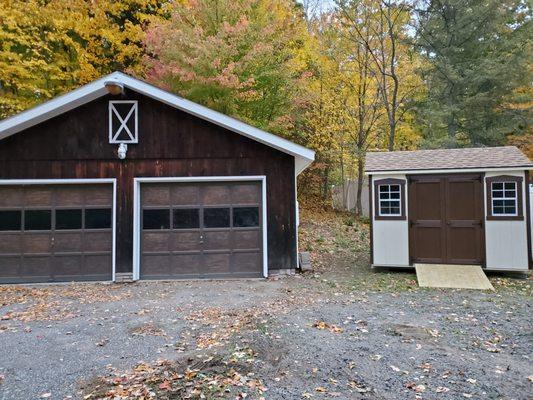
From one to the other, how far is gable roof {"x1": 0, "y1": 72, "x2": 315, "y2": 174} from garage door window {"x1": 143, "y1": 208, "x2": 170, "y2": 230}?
8.05 feet

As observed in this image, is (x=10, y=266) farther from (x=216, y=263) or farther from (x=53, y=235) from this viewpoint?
(x=216, y=263)

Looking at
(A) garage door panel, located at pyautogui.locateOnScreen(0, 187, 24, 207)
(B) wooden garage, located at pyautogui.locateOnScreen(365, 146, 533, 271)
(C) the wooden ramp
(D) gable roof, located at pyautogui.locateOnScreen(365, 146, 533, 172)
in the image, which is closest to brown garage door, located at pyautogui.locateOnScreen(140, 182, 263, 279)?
(A) garage door panel, located at pyautogui.locateOnScreen(0, 187, 24, 207)

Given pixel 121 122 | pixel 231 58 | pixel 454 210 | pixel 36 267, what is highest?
pixel 231 58

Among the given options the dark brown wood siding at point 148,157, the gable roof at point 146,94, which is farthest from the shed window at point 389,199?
the dark brown wood siding at point 148,157

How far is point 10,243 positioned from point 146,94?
184 inches

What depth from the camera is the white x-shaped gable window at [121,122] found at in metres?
8.93

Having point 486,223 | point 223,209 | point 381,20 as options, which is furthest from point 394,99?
point 223,209

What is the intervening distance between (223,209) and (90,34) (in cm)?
1018

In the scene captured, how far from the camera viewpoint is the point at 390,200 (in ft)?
30.9

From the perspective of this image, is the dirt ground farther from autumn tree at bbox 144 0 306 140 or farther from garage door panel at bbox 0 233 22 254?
autumn tree at bbox 144 0 306 140

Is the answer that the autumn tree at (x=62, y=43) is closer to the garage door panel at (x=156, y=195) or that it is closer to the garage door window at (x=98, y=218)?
the garage door window at (x=98, y=218)

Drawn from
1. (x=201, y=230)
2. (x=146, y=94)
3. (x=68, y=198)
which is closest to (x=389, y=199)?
(x=201, y=230)

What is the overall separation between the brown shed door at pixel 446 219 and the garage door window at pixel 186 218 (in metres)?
5.14

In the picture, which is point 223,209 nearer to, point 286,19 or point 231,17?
point 231,17
